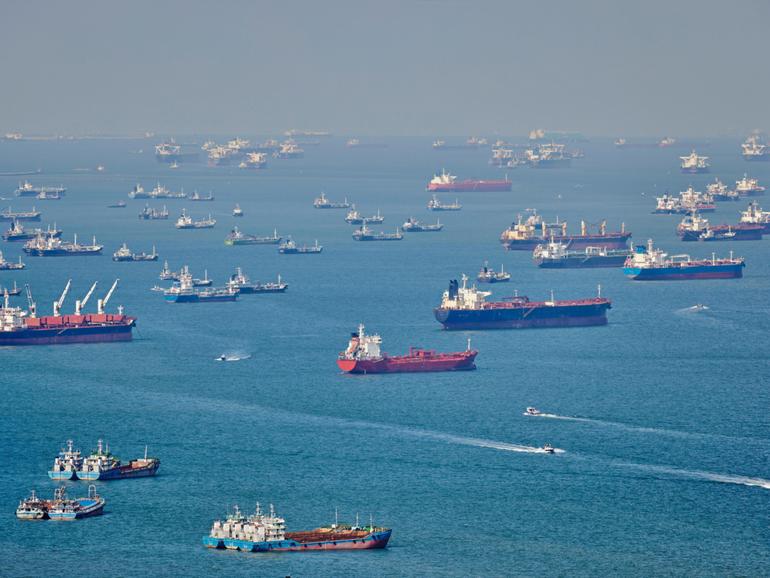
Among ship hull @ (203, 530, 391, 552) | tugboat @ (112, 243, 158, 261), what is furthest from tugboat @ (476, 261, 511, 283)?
ship hull @ (203, 530, 391, 552)

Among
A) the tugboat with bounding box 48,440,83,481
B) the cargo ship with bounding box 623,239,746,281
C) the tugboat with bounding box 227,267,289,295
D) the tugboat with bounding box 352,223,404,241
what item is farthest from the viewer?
the tugboat with bounding box 352,223,404,241

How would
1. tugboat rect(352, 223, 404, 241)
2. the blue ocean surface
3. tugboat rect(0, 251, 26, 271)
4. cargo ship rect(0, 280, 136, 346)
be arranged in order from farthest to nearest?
tugboat rect(352, 223, 404, 241) → tugboat rect(0, 251, 26, 271) → cargo ship rect(0, 280, 136, 346) → the blue ocean surface

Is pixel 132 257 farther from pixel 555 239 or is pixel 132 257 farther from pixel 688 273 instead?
pixel 688 273

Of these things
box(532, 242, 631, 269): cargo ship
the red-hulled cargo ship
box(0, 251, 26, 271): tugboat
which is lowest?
the red-hulled cargo ship

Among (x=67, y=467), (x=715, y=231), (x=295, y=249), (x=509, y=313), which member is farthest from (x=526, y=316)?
(x=715, y=231)

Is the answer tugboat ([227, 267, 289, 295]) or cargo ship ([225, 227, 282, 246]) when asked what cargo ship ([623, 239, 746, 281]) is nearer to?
tugboat ([227, 267, 289, 295])

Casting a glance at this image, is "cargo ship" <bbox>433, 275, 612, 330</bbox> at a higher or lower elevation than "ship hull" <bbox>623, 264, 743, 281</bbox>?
lower

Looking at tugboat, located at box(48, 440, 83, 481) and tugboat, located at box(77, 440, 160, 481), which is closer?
tugboat, located at box(77, 440, 160, 481)

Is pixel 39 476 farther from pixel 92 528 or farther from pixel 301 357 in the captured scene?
pixel 301 357

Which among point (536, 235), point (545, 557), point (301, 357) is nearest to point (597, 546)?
point (545, 557)
